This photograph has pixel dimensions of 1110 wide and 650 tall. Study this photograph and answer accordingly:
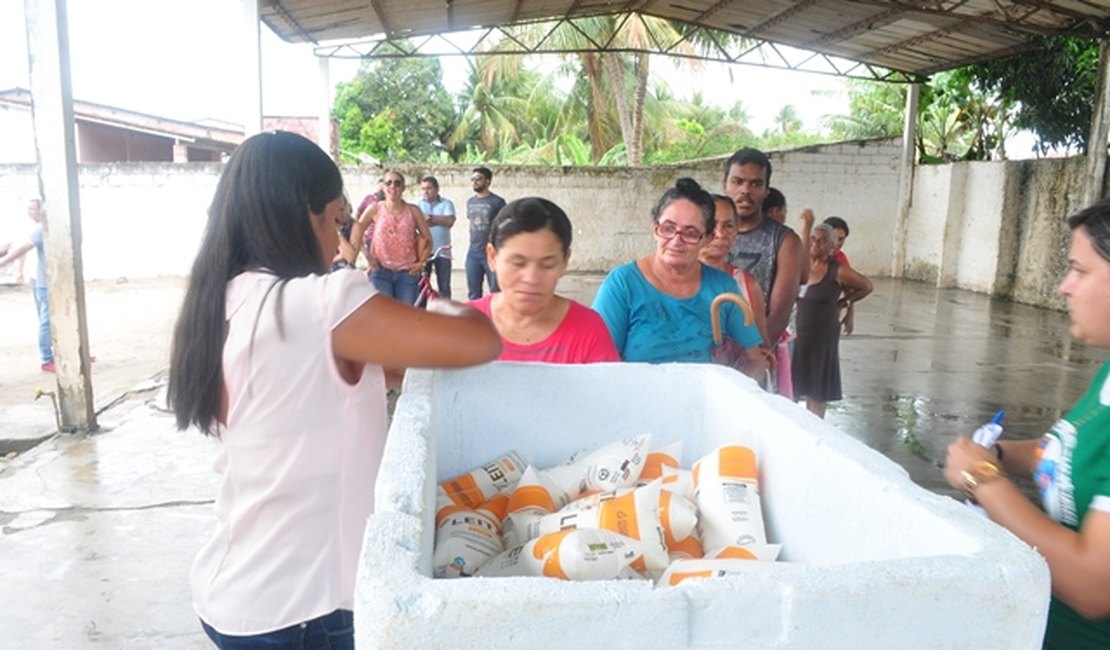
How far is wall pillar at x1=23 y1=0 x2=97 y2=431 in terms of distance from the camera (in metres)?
4.37

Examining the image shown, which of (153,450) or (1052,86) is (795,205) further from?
(153,450)

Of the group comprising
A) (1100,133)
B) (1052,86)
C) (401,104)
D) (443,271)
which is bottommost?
(443,271)

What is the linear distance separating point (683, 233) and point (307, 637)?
1.53 metres

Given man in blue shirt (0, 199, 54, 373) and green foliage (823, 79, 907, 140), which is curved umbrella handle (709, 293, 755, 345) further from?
green foliage (823, 79, 907, 140)

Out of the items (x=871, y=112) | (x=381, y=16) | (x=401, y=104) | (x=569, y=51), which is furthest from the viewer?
(x=401, y=104)

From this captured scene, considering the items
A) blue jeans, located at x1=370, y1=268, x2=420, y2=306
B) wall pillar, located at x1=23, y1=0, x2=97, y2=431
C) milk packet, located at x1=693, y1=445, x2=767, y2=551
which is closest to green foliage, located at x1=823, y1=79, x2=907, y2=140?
blue jeans, located at x1=370, y1=268, x2=420, y2=306

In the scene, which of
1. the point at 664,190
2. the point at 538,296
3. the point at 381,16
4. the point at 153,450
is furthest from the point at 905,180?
the point at 538,296

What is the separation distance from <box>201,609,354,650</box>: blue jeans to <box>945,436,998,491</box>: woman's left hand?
0.98 metres

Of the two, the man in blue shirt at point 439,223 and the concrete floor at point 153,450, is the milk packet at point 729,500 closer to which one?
the concrete floor at point 153,450

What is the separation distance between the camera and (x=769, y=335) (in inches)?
131

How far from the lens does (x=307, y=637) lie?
1.29m

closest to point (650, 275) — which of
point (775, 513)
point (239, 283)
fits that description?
point (775, 513)

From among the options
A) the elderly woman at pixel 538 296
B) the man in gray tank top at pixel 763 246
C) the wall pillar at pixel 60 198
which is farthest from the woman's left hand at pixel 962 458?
the wall pillar at pixel 60 198

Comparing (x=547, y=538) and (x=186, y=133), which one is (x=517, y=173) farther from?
(x=547, y=538)
